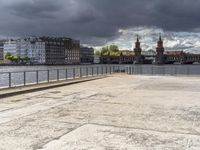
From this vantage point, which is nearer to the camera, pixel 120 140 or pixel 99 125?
pixel 120 140

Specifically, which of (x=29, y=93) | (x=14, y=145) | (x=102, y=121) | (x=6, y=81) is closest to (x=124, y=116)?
(x=102, y=121)

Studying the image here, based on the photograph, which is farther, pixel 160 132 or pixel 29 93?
pixel 29 93

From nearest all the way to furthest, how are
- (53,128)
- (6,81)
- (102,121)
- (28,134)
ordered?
(28,134) → (53,128) → (102,121) → (6,81)

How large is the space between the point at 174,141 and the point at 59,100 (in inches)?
352

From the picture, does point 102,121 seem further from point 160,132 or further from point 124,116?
point 160,132

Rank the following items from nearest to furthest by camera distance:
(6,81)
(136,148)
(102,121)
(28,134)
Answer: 1. (136,148)
2. (28,134)
3. (102,121)
4. (6,81)

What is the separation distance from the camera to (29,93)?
20.0 meters

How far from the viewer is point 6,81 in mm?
23094

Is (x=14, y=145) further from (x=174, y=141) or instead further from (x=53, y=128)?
(x=174, y=141)

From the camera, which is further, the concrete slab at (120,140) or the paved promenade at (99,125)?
the paved promenade at (99,125)

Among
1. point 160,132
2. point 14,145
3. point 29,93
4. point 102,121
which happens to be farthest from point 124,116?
point 29,93

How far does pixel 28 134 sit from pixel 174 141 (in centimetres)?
357

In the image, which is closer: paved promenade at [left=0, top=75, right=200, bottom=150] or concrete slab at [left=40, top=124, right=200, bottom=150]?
concrete slab at [left=40, top=124, right=200, bottom=150]

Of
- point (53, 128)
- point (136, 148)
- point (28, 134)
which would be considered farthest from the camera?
point (53, 128)
